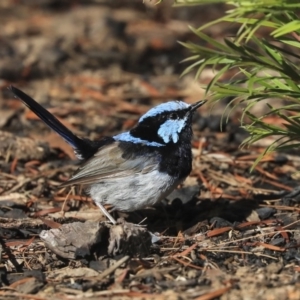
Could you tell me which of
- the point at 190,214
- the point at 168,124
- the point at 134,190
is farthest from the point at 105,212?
the point at 168,124

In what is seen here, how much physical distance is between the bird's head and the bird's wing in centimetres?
19

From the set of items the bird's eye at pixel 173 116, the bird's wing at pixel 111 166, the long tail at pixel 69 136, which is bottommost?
the bird's wing at pixel 111 166

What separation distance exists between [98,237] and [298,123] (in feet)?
4.18

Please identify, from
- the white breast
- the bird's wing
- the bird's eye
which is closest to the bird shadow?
the white breast

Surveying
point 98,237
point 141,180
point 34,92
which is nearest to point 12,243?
point 98,237

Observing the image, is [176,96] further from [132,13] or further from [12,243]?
[12,243]

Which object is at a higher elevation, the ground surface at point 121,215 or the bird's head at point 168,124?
the bird's head at point 168,124

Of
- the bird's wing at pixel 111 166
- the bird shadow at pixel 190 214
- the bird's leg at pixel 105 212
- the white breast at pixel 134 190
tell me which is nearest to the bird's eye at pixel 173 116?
the bird's wing at pixel 111 166

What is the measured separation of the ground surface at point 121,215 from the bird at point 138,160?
0.23 m

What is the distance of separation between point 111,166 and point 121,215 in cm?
51

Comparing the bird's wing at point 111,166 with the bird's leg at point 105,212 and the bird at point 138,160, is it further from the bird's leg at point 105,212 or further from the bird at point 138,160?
the bird's leg at point 105,212

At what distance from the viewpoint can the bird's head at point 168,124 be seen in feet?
15.5

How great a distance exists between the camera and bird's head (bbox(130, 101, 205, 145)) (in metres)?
4.71

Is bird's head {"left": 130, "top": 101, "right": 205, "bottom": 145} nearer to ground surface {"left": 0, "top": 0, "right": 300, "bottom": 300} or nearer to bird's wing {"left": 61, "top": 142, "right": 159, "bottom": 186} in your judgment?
bird's wing {"left": 61, "top": 142, "right": 159, "bottom": 186}
